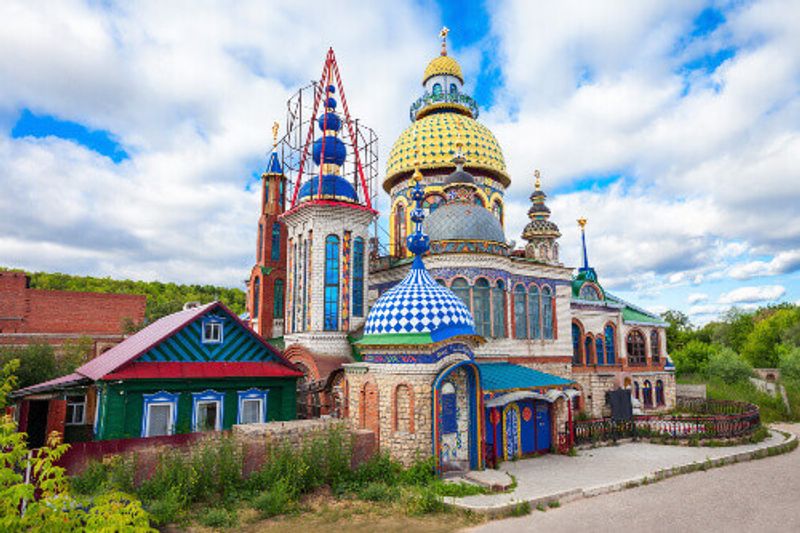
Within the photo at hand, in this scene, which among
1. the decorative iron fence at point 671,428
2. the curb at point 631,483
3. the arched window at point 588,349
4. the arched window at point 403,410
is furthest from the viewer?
the arched window at point 588,349

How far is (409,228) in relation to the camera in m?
26.7

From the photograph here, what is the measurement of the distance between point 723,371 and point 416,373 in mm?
27971

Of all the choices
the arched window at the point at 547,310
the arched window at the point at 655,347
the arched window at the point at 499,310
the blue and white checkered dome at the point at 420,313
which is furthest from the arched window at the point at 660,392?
the blue and white checkered dome at the point at 420,313

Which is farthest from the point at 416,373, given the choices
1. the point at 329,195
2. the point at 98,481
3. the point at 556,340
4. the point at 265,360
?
the point at 556,340

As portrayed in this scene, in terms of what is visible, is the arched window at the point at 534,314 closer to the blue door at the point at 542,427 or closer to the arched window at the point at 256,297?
the blue door at the point at 542,427

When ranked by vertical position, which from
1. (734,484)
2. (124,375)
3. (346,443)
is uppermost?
(124,375)

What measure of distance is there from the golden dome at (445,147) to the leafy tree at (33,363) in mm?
17826

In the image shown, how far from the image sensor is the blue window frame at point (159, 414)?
13.9 metres

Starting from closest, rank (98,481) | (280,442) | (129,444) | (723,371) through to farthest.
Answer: (98,481) → (129,444) → (280,442) → (723,371)

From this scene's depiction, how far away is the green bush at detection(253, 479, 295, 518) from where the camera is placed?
1005cm

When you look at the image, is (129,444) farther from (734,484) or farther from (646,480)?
(734,484)

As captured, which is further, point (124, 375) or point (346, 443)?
point (124, 375)

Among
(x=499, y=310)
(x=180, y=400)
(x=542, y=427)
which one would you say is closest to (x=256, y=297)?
(x=180, y=400)

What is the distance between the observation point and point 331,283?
20.2m
